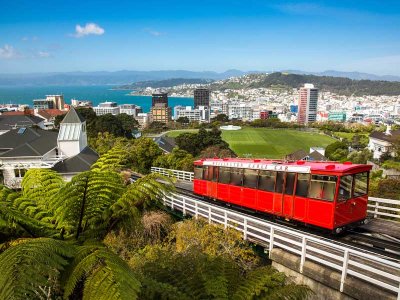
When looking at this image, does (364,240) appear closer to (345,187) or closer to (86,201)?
(345,187)

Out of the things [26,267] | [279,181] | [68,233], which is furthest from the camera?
[279,181]

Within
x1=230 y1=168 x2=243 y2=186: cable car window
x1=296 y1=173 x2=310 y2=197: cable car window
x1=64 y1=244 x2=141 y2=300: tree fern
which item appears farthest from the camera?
x1=230 y1=168 x2=243 y2=186: cable car window

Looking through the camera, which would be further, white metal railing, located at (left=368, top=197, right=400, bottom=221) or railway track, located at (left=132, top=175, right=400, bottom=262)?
white metal railing, located at (left=368, top=197, right=400, bottom=221)

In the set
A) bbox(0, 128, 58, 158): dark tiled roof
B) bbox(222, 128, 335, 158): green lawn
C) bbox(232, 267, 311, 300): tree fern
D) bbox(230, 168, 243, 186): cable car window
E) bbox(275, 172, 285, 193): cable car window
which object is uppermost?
bbox(232, 267, 311, 300): tree fern

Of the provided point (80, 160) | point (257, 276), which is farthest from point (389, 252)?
point (80, 160)

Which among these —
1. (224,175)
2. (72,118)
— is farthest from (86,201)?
(72,118)

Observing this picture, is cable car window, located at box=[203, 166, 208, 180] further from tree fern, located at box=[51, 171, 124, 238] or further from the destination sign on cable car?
tree fern, located at box=[51, 171, 124, 238]

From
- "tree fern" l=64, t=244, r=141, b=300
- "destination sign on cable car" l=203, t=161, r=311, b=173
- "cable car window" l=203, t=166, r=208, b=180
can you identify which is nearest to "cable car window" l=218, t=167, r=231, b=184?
"destination sign on cable car" l=203, t=161, r=311, b=173
